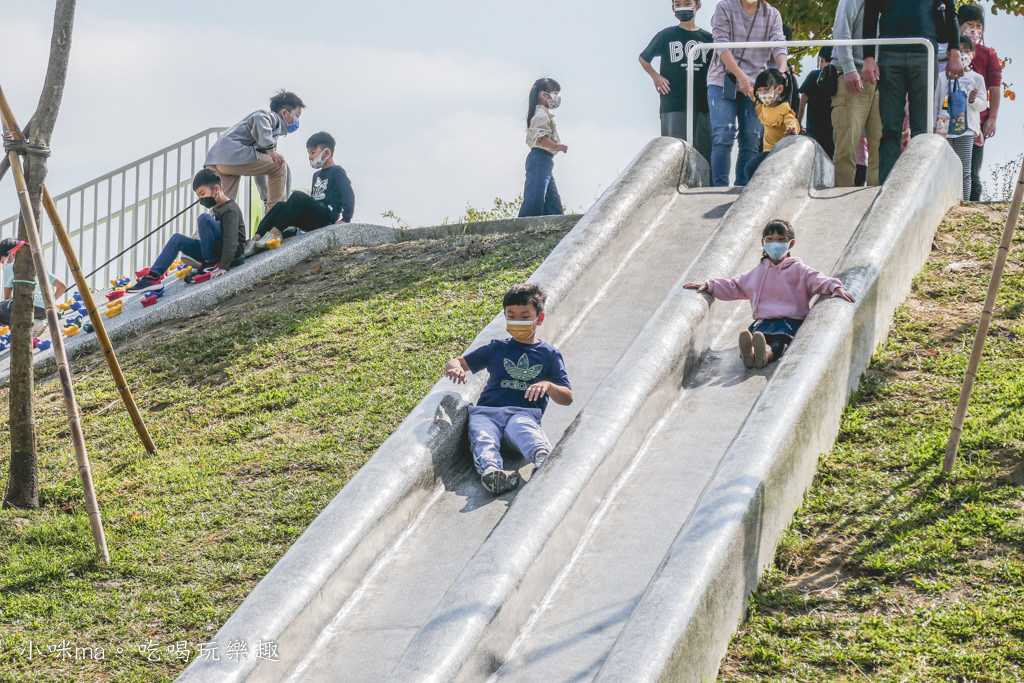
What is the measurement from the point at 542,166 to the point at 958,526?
305 inches

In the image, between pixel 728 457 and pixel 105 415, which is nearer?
pixel 728 457

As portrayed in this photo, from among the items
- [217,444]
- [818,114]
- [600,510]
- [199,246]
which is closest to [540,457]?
[600,510]

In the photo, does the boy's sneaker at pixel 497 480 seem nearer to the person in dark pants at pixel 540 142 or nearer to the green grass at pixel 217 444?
the green grass at pixel 217 444

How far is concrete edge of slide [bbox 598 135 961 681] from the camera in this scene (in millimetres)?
4539

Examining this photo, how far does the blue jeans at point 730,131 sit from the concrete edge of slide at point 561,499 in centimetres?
259

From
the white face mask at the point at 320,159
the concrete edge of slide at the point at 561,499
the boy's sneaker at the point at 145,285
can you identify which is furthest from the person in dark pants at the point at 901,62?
the boy's sneaker at the point at 145,285

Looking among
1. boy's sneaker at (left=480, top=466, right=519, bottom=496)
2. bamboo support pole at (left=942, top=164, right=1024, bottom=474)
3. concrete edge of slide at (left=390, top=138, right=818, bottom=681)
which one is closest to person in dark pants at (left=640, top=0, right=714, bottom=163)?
concrete edge of slide at (left=390, top=138, right=818, bottom=681)

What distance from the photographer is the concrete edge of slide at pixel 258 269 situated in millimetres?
11391

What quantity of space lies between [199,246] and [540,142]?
3.76 meters

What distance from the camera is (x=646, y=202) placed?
9609mm

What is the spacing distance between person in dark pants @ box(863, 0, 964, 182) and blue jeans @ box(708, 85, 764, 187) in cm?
101

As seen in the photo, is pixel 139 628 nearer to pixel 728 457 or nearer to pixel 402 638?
pixel 402 638

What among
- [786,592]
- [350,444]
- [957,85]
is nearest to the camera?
[786,592]

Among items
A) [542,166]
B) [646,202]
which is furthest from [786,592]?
[542,166]
